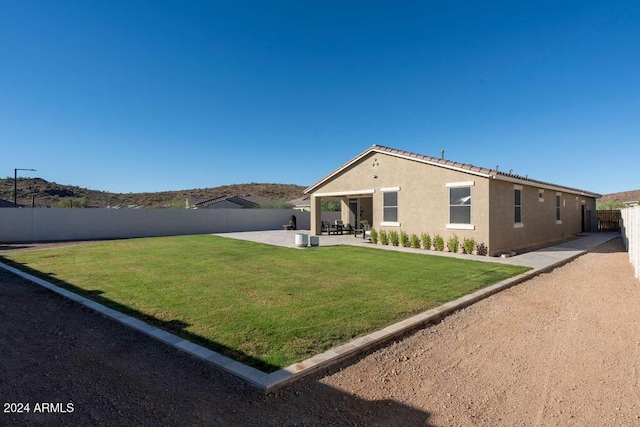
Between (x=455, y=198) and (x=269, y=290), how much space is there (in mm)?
9465

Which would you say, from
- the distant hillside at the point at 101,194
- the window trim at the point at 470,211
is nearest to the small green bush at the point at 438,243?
the window trim at the point at 470,211

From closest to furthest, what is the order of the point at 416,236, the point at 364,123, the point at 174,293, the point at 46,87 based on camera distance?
1. the point at 174,293
2. the point at 416,236
3. the point at 46,87
4. the point at 364,123

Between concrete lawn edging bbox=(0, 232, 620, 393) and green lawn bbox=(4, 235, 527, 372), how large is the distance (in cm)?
15

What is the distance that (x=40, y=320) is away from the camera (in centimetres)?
500

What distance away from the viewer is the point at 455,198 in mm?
12914

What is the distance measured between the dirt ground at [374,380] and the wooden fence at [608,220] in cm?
2686

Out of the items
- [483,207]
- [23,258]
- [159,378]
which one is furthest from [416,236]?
[23,258]

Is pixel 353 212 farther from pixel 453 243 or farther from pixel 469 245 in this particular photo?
pixel 469 245

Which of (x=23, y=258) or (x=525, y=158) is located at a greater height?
(x=525, y=158)

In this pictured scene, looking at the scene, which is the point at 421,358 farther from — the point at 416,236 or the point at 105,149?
the point at 105,149

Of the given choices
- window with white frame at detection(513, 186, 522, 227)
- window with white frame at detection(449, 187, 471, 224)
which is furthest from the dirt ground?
window with white frame at detection(513, 186, 522, 227)

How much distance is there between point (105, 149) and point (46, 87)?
13.9 m

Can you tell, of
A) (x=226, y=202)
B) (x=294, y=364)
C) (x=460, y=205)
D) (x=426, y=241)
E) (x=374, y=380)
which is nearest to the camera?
(x=374, y=380)

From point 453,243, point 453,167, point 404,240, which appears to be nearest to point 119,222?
point 404,240
